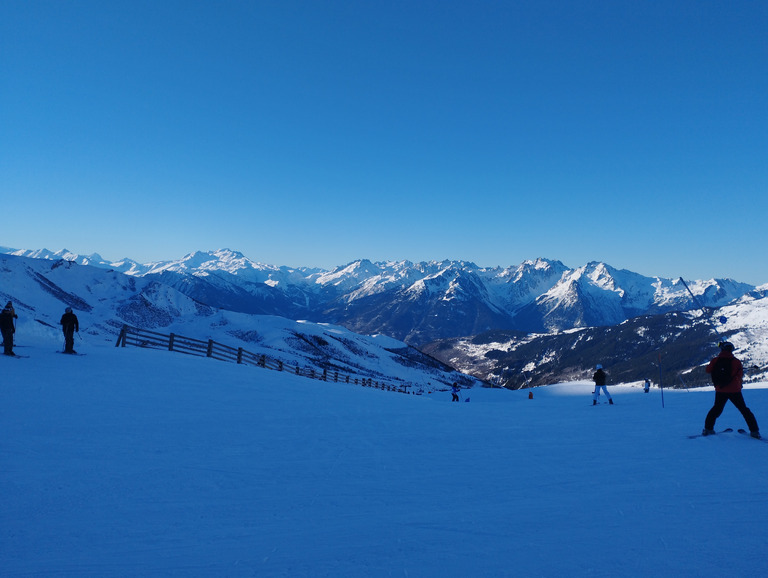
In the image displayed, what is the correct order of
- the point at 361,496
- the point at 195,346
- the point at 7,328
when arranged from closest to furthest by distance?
the point at 361,496
the point at 7,328
the point at 195,346

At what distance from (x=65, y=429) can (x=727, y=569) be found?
11.5 m

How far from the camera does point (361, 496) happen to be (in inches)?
257

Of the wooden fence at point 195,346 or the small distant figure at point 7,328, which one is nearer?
the small distant figure at point 7,328

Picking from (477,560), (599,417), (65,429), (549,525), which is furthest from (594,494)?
(65,429)

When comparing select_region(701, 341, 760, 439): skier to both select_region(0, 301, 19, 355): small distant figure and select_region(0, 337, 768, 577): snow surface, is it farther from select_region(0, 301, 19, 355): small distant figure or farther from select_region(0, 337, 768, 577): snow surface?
select_region(0, 301, 19, 355): small distant figure

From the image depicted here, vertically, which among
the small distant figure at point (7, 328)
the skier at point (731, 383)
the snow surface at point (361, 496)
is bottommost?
the snow surface at point (361, 496)

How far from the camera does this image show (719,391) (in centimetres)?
947

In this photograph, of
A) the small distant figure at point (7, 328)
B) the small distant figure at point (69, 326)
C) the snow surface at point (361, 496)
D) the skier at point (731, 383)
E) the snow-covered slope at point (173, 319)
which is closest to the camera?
the snow surface at point (361, 496)

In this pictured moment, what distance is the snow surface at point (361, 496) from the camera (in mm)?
4688

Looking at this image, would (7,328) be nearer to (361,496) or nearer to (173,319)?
(361,496)

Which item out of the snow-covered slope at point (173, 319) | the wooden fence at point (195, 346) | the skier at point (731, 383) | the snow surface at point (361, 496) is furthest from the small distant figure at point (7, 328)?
the snow-covered slope at point (173, 319)

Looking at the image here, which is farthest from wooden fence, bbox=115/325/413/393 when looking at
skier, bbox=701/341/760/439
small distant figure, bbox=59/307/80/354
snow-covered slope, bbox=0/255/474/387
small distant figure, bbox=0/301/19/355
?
snow-covered slope, bbox=0/255/474/387

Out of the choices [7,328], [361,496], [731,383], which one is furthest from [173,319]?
[731,383]

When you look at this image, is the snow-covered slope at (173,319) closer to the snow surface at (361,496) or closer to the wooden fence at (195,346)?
the wooden fence at (195,346)
